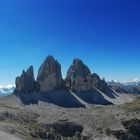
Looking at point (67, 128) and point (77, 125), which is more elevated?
point (77, 125)

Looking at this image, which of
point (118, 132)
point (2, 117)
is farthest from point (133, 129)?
point (2, 117)

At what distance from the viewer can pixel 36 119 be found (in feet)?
459

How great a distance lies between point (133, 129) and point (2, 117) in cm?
5349

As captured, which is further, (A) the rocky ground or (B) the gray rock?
(B) the gray rock

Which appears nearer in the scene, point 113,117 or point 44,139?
point 44,139

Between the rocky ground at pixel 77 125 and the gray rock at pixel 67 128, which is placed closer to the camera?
the rocky ground at pixel 77 125

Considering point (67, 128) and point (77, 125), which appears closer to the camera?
point (67, 128)

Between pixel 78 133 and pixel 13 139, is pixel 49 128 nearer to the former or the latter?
pixel 78 133

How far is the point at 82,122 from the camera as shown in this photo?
139 meters

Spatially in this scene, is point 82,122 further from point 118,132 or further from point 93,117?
point 118,132

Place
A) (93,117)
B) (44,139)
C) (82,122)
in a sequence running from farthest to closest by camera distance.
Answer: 1. (93,117)
2. (82,122)
3. (44,139)

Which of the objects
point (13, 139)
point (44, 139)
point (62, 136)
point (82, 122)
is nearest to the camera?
point (13, 139)

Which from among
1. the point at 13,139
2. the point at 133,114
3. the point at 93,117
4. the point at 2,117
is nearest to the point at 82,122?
the point at 93,117

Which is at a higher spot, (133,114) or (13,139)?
(133,114)
